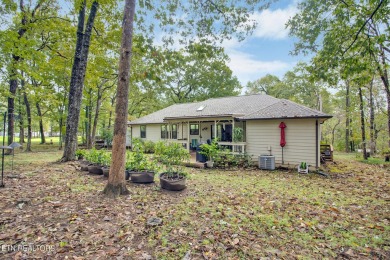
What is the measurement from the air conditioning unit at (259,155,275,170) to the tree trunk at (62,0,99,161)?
9.11 meters

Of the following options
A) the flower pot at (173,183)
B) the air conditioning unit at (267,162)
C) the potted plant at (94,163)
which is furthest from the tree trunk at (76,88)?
the air conditioning unit at (267,162)

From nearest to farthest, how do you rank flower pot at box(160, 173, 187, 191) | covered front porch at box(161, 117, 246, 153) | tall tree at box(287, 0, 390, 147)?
tall tree at box(287, 0, 390, 147)
flower pot at box(160, 173, 187, 191)
covered front porch at box(161, 117, 246, 153)

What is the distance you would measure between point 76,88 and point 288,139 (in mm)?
10572

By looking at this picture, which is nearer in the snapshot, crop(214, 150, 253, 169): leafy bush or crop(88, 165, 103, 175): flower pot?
crop(88, 165, 103, 175): flower pot

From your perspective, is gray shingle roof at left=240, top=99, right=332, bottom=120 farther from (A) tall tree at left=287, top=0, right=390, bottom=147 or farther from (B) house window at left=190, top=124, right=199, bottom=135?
(B) house window at left=190, top=124, right=199, bottom=135

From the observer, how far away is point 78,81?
9.12 metres

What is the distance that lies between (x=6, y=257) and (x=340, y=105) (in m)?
30.7

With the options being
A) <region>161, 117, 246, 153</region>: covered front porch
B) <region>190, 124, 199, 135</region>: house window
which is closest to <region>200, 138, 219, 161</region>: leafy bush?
<region>161, 117, 246, 153</region>: covered front porch

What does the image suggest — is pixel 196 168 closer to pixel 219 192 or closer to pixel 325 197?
pixel 219 192

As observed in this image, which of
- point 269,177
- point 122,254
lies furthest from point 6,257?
point 269,177

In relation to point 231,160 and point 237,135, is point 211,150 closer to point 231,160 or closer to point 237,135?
point 231,160

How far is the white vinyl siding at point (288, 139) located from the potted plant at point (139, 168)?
6615mm

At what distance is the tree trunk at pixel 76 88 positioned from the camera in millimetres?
8891

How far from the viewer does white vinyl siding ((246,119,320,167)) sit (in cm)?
963
